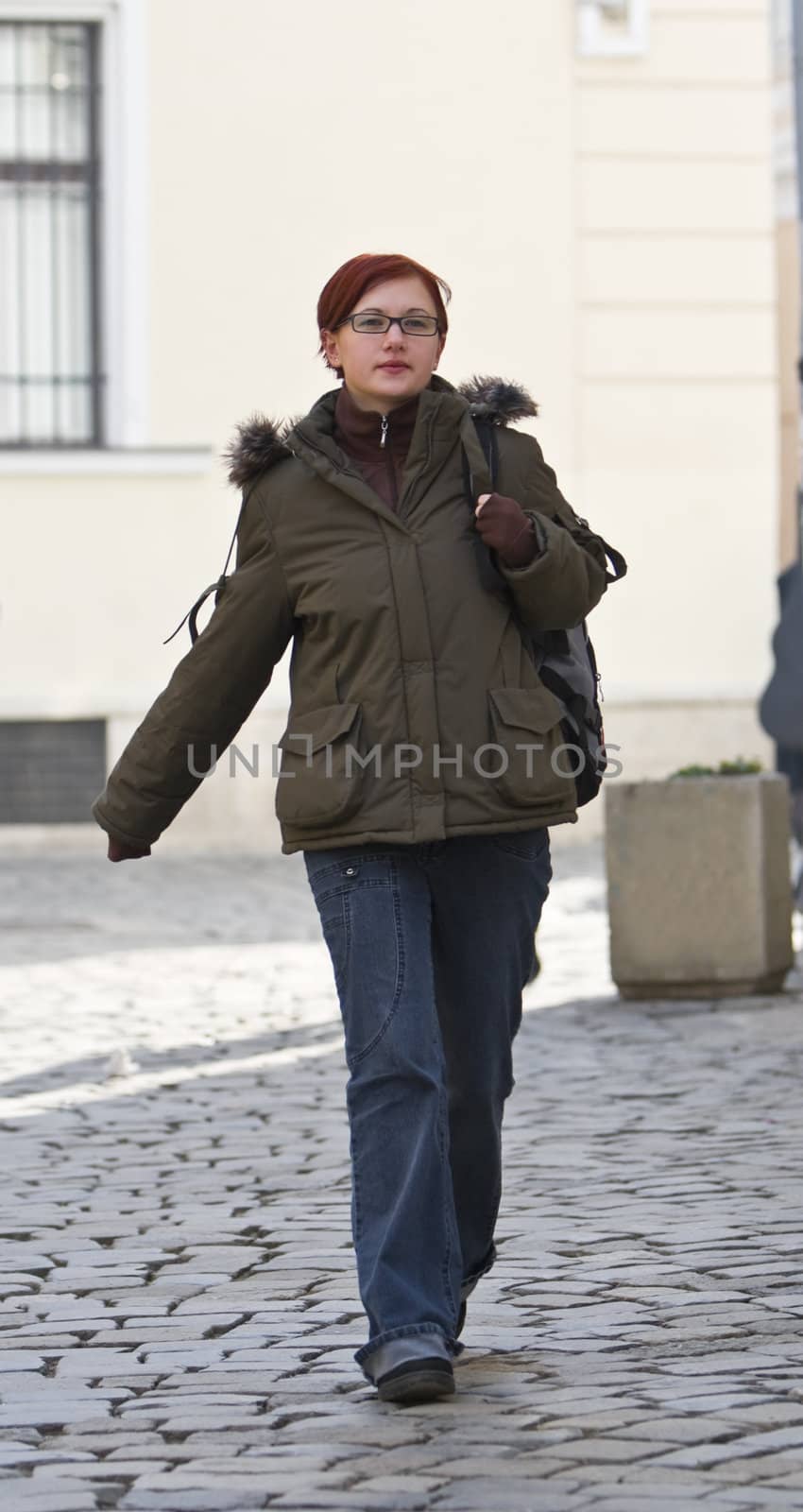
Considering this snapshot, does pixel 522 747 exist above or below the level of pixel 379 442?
below

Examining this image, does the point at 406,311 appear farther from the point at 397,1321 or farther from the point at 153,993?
the point at 153,993

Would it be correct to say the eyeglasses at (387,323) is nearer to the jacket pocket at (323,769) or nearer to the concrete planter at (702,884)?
the jacket pocket at (323,769)

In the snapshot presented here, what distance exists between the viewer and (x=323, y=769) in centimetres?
412

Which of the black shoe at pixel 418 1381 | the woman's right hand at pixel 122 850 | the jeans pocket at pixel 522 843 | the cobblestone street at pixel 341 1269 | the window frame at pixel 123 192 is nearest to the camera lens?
the cobblestone street at pixel 341 1269

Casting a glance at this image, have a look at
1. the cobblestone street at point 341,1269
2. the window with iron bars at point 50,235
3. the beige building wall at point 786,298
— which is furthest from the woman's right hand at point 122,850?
the beige building wall at point 786,298

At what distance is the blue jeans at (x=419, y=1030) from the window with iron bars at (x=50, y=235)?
1221 cm

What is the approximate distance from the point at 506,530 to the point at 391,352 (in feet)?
1.20

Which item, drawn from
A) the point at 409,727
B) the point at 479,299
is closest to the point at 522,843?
the point at 409,727

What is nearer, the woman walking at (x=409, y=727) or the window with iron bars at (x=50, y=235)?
the woman walking at (x=409, y=727)

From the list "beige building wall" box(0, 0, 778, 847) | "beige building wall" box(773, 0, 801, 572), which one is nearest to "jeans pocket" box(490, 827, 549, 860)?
"beige building wall" box(0, 0, 778, 847)

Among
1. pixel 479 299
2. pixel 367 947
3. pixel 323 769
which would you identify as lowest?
pixel 367 947

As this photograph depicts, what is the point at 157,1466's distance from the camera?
3719mm

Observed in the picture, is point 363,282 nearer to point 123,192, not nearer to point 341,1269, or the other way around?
point 341,1269

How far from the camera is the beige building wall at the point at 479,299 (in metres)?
15.8
